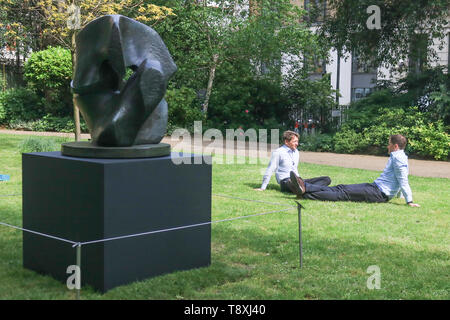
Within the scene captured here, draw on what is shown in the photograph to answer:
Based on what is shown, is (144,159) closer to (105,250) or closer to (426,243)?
(105,250)

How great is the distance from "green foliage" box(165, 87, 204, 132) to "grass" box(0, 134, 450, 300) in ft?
33.7

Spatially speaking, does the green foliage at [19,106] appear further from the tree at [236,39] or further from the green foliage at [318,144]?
the green foliage at [318,144]

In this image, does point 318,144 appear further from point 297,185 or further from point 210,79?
point 297,185

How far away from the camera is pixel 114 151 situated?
4812 millimetres

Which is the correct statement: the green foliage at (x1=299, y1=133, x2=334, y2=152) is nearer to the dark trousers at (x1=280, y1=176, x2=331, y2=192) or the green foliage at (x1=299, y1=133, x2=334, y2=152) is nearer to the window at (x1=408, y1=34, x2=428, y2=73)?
the window at (x1=408, y1=34, x2=428, y2=73)

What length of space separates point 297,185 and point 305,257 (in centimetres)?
302

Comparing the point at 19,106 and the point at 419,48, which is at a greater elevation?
the point at 419,48

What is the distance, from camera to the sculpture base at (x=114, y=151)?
482 centimetres

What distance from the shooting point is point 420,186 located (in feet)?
35.0

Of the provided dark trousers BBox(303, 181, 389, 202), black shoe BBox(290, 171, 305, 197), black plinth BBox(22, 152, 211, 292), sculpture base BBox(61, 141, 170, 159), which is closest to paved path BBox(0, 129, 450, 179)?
dark trousers BBox(303, 181, 389, 202)

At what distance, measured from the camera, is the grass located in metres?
4.67

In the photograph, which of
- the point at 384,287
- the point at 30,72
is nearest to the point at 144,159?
the point at 384,287

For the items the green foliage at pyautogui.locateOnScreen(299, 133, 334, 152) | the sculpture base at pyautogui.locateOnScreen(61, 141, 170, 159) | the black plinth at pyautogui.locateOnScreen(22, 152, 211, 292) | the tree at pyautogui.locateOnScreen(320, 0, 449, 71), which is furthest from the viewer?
the green foliage at pyautogui.locateOnScreen(299, 133, 334, 152)

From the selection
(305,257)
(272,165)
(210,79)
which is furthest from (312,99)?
(305,257)
